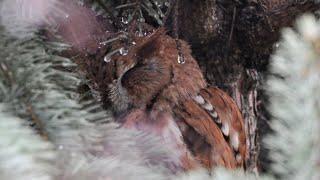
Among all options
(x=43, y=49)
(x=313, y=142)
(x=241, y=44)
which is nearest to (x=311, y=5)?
(x=241, y=44)

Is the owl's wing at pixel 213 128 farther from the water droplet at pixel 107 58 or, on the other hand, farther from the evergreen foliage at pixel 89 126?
the evergreen foliage at pixel 89 126

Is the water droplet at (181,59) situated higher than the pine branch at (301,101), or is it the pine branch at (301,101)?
the pine branch at (301,101)

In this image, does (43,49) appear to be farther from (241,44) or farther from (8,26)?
(241,44)

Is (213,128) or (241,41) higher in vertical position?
(241,41)

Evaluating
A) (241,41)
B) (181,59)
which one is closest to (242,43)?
(241,41)

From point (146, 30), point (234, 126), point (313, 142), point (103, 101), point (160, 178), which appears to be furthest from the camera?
point (234, 126)

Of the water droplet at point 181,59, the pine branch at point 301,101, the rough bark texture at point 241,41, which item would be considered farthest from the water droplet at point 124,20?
the pine branch at point 301,101

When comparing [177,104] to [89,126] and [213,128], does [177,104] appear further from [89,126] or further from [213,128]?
[89,126]

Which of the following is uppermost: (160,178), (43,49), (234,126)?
(43,49)
